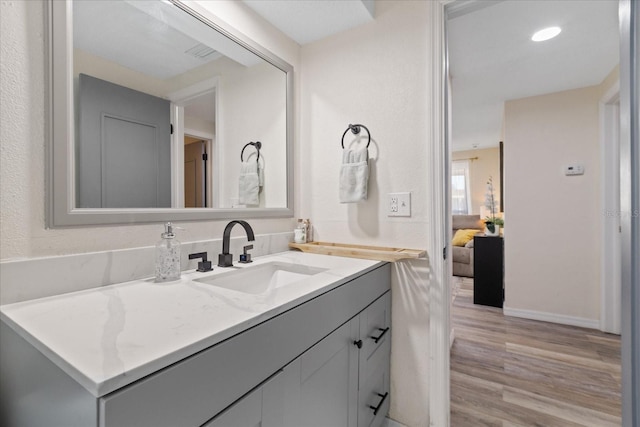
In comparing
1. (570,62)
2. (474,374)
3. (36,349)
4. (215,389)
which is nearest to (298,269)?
(215,389)

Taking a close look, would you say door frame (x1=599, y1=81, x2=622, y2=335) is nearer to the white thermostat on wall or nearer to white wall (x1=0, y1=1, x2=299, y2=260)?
the white thermostat on wall

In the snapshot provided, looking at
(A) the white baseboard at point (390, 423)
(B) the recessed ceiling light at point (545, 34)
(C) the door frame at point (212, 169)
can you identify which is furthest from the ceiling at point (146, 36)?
(B) the recessed ceiling light at point (545, 34)

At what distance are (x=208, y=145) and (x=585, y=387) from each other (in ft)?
8.55

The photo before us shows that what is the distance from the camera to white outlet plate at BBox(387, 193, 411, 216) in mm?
1450

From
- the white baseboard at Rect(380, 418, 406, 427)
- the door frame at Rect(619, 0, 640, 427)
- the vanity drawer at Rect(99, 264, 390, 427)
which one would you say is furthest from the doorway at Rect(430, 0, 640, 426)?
the vanity drawer at Rect(99, 264, 390, 427)

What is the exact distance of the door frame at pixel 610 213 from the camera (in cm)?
256

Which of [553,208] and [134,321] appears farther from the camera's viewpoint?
[553,208]

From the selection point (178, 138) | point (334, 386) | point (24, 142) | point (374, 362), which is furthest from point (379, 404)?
point (24, 142)

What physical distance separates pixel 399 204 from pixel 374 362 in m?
0.74

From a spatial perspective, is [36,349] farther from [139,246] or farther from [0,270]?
[139,246]

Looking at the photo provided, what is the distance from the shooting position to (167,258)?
3.31ft

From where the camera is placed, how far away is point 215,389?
580mm

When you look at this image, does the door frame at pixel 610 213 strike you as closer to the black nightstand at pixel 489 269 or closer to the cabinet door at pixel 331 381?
the black nightstand at pixel 489 269

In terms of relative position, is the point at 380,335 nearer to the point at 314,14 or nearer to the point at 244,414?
the point at 244,414
